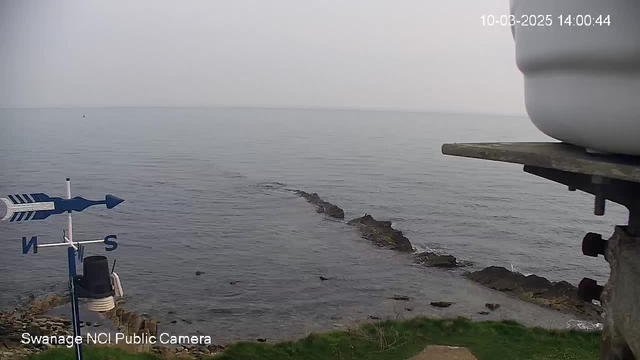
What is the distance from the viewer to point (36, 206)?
3629mm

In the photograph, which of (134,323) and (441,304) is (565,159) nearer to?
(134,323)

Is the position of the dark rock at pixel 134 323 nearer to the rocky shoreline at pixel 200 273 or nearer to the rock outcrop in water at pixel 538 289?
the rocky shoreline at pixel 200 273

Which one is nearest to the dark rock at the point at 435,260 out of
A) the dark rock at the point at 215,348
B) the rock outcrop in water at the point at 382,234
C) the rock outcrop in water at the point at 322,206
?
the rock outcrop in water at the point at 382,234

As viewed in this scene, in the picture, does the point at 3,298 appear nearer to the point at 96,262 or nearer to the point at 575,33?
the point at 96,262

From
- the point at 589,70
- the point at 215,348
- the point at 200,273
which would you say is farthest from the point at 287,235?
the point at 589,70

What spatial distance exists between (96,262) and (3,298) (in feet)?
56.2

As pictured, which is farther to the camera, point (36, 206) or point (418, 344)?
point (418, 344)

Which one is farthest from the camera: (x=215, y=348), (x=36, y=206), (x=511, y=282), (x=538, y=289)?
(x=511, y=282)

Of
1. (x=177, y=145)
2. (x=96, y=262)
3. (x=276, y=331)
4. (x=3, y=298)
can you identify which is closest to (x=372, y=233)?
(x=276, y=331)

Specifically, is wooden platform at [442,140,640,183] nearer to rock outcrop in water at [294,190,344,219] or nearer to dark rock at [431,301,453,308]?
dark rock at [431,301,453,308]

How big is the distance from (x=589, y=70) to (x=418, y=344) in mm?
8899

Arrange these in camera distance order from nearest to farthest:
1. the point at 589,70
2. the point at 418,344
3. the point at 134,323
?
the point at 589,70
the point at 418,344
the point at 134,323

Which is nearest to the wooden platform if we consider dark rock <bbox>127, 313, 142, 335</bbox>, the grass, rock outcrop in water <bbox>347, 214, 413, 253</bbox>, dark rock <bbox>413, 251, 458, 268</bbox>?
the grass

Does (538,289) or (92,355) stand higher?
(92,355)
